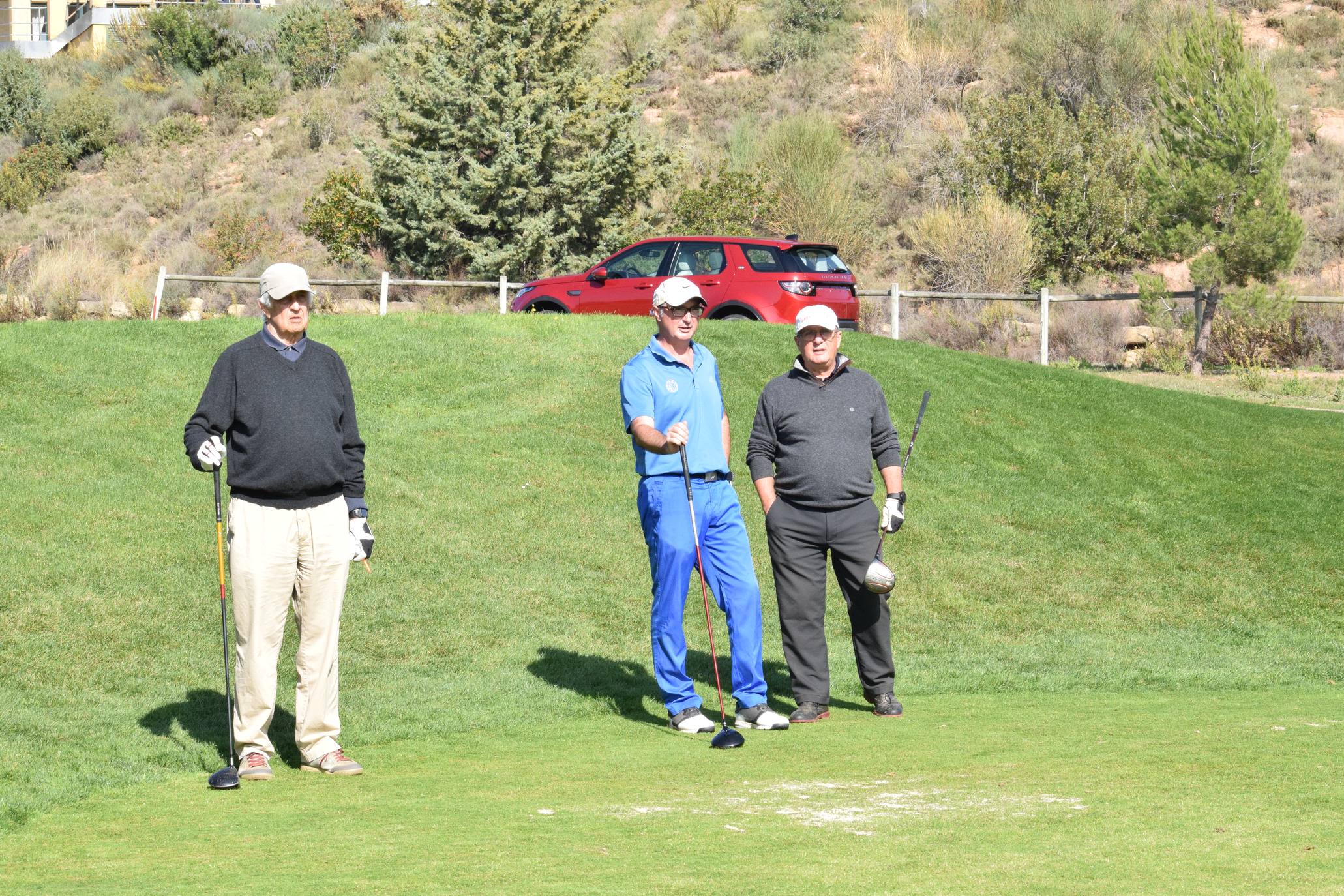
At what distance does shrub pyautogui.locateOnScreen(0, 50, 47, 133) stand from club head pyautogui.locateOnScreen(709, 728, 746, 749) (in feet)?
158

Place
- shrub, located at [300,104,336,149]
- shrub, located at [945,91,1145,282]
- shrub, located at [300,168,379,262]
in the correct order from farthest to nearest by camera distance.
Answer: shrub, located at [300,104,336,149] → shrub, located at [300,168,379,262] → shrub, located at [945,91,1145,282]

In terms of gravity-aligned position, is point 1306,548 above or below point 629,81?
below

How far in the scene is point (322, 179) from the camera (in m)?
41.9

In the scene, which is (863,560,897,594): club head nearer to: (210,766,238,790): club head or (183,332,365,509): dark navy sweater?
(183,332,365,509): dark navy sweater

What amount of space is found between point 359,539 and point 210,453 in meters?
0.68

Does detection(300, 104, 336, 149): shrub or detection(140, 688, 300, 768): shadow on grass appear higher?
detection(300, 104, 336, 149): shrub

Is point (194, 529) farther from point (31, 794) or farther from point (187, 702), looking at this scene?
point (31, 794)

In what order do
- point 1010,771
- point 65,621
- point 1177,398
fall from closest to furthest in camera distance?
point 1010,771 → point 65,621 → point 1177,398

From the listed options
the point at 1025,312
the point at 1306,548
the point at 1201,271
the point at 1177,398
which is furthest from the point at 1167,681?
the point at 1025,312

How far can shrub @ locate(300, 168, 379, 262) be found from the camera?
113ft

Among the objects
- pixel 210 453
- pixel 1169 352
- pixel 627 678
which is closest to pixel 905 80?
pixel 1169 352

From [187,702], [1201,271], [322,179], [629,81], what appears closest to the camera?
[187,702]

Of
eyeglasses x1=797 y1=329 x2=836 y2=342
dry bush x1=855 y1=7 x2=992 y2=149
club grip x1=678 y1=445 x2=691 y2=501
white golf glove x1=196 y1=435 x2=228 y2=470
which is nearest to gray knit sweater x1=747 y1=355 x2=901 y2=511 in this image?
eyeglasses x1=797 y1=329 x2=836 y2=342

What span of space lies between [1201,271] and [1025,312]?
5815 millimetres
